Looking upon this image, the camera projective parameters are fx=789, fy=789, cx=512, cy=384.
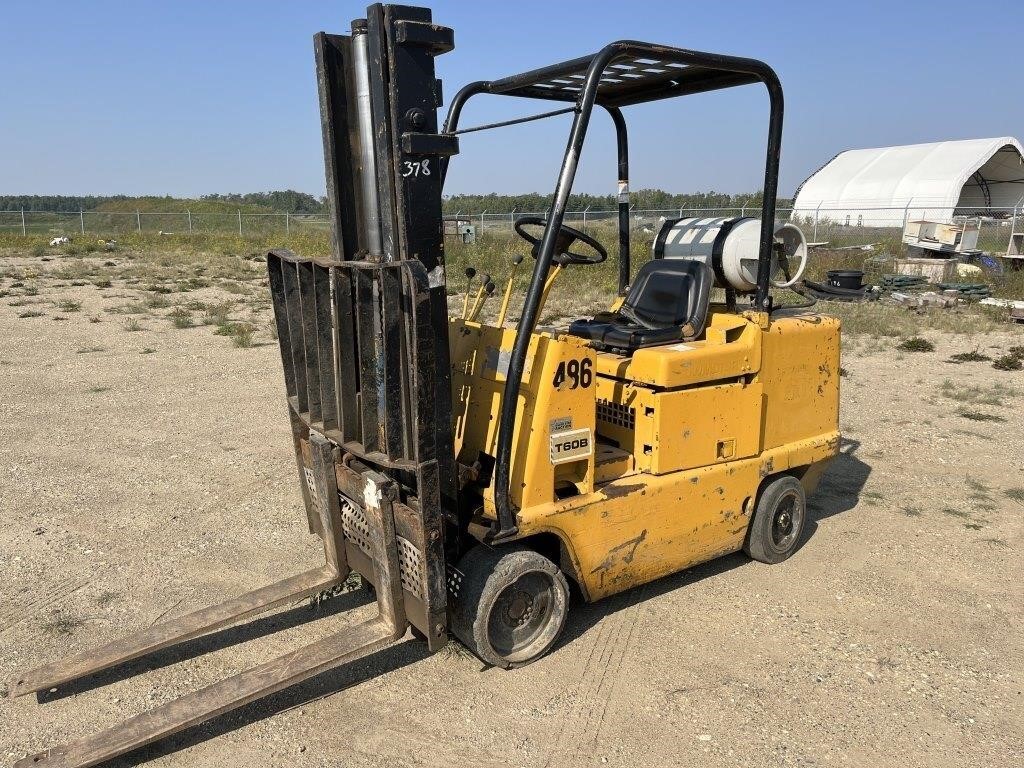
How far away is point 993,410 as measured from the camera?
9133 mm

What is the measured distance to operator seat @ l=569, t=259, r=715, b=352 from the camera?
4641 mm

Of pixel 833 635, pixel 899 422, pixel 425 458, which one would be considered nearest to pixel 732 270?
pixel 833 635

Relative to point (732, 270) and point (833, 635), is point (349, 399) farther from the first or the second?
point (833, 635)

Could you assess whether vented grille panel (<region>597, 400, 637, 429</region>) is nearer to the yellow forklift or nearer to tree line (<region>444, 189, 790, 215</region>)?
the yellow forklift

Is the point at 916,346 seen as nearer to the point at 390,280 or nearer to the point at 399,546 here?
the point at 399,546

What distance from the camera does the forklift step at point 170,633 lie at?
362 cm

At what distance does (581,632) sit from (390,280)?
228cm

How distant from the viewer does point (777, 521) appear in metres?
5.21

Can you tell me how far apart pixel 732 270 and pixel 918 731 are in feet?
8.79

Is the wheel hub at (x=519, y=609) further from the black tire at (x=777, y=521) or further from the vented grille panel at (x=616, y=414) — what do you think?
the black tire at (x=777, y=521)

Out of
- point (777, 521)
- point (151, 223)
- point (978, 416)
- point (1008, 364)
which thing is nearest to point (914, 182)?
point (1008, 364)

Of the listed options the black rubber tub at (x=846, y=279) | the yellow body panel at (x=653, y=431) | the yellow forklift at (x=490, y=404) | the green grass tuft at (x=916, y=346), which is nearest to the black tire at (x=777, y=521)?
the yellow forklift at (x=490, y=404)

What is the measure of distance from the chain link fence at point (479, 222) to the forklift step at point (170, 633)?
25.9 metres

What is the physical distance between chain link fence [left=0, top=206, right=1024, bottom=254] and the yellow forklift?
24684 mm
